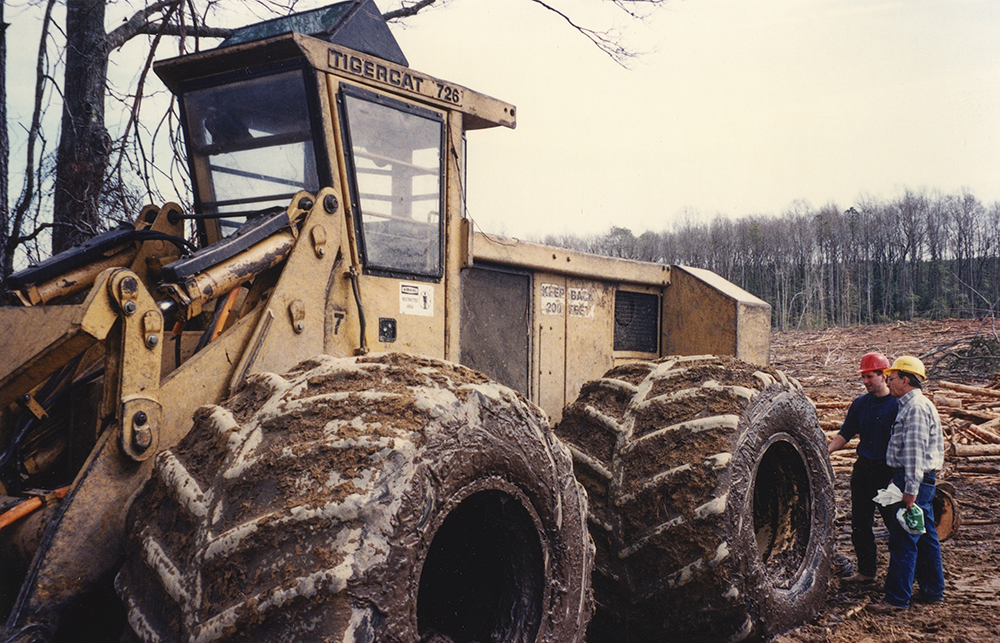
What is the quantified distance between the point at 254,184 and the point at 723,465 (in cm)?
260

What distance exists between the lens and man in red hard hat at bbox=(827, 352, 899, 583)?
578 cm

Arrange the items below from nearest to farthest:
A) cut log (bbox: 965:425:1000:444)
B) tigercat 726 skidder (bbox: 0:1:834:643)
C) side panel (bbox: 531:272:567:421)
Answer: tigercat 726 skidder (bbox: 0:1:834:643), side panel (bbox: 531:272:567:421), cut log (bbox: 965:425:1000:444)

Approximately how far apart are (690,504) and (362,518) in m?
2.02

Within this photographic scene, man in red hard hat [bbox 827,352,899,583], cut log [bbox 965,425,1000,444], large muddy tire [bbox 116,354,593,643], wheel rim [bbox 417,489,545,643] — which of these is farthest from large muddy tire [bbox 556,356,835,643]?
cut log [bbox 965,425,1000,444]

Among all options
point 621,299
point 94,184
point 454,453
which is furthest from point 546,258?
point 94,184

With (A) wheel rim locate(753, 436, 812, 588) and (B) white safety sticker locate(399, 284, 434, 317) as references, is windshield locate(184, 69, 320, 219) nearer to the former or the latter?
(B) white safety sticker locate(399, 284, 434, 317)

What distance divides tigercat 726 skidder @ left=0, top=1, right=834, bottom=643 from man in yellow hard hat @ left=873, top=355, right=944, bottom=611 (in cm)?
94

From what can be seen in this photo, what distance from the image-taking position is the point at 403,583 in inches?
88.8

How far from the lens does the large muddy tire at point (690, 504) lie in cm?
377

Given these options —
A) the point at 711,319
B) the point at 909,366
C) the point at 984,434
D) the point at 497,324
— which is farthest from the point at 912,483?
the point at 984,434

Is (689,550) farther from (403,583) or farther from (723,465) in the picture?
(403,583)

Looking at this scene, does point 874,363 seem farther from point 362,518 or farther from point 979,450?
point 362,518

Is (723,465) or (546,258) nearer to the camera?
(723,465)

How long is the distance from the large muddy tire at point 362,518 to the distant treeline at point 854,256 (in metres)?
34.7
